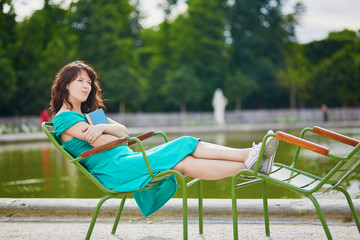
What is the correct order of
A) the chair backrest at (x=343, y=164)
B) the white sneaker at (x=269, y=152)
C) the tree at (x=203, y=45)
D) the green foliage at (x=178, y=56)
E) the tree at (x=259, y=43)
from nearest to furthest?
the chair backrest at (x=343, y=164)
the white sneaker at (x=269, y=152)
the green foliage at (x=178, y=56)
the tree at (x=203, y=45)
the tree at (x=259, y=43)

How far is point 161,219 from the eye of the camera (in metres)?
3.96

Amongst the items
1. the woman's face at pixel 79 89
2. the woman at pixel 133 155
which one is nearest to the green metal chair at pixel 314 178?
the woman at pixel 133 155

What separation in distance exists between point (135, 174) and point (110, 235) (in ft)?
2.13

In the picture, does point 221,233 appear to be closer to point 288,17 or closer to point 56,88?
point 56,88

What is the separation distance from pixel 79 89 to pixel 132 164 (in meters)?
0.80

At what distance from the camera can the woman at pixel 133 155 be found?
310cm

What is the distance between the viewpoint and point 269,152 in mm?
2951

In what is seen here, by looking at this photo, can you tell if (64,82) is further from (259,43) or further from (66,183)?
(259,43)

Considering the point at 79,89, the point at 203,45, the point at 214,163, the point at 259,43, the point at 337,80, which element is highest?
the point at 259,43

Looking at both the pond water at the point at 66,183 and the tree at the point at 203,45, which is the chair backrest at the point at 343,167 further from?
the tree at the point at 203,45

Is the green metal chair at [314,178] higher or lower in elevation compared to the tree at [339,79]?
lower

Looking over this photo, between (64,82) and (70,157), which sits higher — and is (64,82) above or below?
above

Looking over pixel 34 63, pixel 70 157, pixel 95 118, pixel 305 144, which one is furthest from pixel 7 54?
pixel 305 144

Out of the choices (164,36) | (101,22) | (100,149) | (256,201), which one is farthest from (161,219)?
(164,36)
